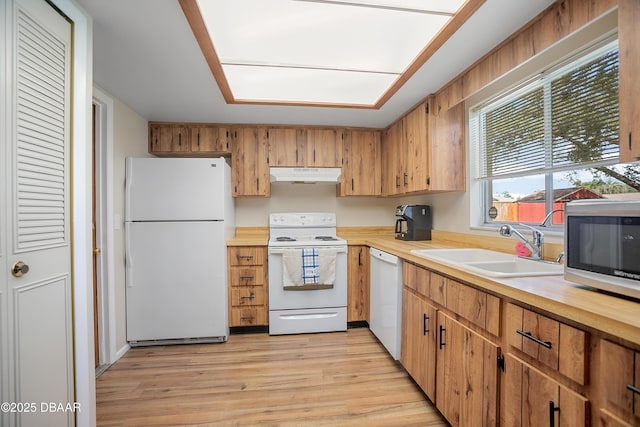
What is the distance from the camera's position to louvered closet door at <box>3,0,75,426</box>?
3.41 ft

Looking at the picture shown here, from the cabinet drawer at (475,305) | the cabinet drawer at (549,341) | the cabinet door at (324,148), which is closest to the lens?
the cabinet drawer at (549,341)

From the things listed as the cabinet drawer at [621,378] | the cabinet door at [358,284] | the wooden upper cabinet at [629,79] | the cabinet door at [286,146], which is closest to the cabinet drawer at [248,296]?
the cabinet door at [358,284]

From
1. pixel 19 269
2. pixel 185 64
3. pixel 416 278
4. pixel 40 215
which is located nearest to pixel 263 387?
pixel 416 278

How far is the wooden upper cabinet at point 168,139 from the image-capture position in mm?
2955

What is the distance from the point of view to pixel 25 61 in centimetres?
107

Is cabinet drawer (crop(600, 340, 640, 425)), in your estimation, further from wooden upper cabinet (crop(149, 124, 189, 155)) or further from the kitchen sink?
wooden upper cabinet (crop(149, 124, 189, 155))

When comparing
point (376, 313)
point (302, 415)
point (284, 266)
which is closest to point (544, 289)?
point (302, 415)

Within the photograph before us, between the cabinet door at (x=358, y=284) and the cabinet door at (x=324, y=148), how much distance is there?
1.04 meters

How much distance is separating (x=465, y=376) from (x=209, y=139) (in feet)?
9.97

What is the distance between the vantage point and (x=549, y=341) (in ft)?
3.02

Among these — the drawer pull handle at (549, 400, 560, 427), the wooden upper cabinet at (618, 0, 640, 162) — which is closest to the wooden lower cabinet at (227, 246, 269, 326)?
the drawer pull handle at (549, 400, 560, 427)

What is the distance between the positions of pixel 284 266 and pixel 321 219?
2.98 ft

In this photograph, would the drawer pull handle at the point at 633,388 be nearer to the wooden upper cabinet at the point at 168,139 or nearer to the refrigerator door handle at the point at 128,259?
the refrigerator door handle at the point at 128,259

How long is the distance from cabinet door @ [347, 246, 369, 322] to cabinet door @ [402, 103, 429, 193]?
0.84m
